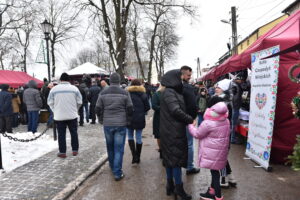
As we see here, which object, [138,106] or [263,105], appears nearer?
[263,105]

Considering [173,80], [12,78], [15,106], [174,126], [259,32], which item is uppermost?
[259,32]

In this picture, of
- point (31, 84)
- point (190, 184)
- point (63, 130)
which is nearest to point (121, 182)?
point (190, 184)

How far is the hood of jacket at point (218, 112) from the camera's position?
3525mm

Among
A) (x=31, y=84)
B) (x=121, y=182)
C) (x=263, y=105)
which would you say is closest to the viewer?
(x=121, y=182)

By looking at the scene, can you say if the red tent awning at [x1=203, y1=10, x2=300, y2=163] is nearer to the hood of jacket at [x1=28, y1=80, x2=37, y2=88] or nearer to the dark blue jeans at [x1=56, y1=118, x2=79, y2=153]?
the dark blue jeans at [x1=56, y1=118, x2=79, y2=153]

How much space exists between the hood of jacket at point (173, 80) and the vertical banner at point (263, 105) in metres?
2.24

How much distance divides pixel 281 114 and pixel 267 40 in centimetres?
162

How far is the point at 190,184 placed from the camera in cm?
446

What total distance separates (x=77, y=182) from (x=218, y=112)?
2807mm

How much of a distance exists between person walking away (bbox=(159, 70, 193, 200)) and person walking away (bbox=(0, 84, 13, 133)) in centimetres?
725

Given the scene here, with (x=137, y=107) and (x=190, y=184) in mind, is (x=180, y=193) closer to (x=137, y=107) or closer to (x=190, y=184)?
(x=190, y=184)

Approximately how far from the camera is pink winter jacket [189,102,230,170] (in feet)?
11.7

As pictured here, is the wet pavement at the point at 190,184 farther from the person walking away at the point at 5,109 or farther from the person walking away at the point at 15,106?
the person walking away at the point at 15,106

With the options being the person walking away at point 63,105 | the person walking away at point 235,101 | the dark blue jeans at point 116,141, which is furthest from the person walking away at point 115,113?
the person walking away at point 235,101
